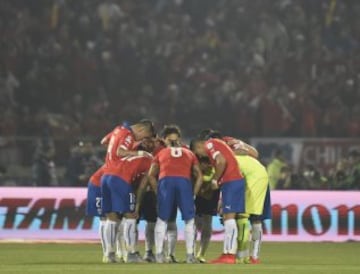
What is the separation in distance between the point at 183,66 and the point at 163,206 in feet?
50.5

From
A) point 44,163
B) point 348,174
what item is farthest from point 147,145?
point 348,174

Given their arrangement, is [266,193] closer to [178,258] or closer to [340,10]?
[178,258]

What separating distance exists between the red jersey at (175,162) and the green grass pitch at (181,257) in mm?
1145

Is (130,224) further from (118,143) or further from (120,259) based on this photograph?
(118,143)

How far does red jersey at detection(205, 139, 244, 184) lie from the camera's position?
15102 millimetres

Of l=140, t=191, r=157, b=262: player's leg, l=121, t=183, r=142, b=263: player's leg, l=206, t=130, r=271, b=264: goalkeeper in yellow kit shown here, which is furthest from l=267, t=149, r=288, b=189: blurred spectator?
l=121, t=183, r=142, b=263: player's leg

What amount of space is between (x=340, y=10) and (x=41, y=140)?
11.1 meters

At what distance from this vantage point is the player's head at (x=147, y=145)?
15972 millimetres

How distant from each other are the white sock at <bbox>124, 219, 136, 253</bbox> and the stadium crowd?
10.6m

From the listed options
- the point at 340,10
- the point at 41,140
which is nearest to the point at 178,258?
the point at 41,140

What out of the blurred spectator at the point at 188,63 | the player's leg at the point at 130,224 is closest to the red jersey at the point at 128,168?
the player's leg at the point at 130,224

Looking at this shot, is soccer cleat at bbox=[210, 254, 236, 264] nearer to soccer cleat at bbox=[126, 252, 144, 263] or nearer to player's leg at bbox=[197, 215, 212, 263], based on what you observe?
player's leg at bbox=[197, 215, 212, 263]

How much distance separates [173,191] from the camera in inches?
591

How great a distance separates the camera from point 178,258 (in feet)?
55.6
